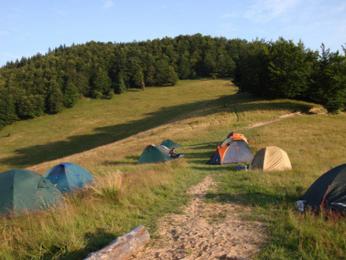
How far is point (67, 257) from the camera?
7.41 metres

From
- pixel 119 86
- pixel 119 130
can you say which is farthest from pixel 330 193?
pixel 119 86

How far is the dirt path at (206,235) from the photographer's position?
7.67 m

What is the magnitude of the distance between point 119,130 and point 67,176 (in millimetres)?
46162

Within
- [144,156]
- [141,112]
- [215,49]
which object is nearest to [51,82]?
[141,112]

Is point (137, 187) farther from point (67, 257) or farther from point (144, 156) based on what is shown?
point (144, 156)

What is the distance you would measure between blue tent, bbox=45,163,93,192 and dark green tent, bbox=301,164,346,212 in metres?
9.43

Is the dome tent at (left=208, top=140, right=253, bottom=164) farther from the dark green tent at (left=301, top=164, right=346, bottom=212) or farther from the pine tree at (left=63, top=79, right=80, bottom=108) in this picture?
the pine tree at (left=63, top=79, right=80, bottom=108)

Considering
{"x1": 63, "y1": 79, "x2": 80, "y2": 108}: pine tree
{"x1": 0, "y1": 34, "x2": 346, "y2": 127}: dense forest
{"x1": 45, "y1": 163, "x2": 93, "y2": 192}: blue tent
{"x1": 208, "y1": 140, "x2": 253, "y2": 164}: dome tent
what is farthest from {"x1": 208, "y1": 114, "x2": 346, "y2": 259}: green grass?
{"x1": 63, "y1": 79, "x2": 80, "y2": 108}: pine tree

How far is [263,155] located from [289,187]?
6.60m

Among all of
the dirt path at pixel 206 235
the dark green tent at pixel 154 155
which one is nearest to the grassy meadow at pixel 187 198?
the dirt path at pixel 206 235

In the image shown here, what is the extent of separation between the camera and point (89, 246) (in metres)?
7.81

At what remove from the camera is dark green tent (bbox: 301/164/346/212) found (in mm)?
9531

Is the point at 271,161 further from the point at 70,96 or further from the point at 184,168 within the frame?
the point at 70,96

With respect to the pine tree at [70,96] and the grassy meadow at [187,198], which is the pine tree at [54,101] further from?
the grassy meadow at [187,198]
